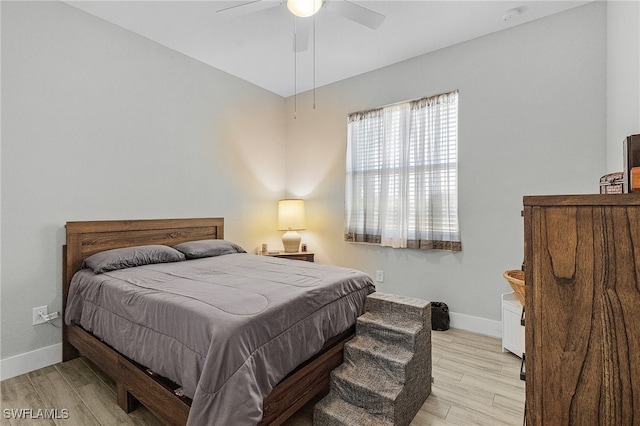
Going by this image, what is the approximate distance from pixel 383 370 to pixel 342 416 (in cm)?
33

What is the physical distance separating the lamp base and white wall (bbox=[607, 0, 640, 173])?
3021 millimetres

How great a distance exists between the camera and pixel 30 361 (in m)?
2.22

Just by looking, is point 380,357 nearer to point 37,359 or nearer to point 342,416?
point 342,416

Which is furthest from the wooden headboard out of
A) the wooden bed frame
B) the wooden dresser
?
the wooden dresser

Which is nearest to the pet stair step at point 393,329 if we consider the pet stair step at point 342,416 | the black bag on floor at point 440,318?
the pet stair step at point 342,416

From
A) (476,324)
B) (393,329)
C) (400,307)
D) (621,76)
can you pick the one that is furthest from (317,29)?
(476,324)

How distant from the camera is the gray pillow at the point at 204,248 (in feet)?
A: 9.29

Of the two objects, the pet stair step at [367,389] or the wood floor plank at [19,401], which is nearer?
the pet stair step at [367,389]

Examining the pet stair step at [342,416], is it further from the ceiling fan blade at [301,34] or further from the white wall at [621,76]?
the ceiling fan blade at [301,34]

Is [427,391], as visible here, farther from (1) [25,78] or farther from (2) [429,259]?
(1) [25,78]

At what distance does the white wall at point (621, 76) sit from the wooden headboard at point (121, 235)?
3.48 meters

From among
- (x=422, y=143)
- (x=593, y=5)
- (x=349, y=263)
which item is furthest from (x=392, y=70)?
(x=349, y=263)

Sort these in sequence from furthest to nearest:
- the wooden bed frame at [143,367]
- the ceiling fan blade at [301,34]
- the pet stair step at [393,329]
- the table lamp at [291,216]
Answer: the table lamp at [291,216]
the ceiling fan blade at [301,34]
the pet stair step at [393,329]
the wooden bed frame at [143,367]

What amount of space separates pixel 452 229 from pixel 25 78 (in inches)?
147
